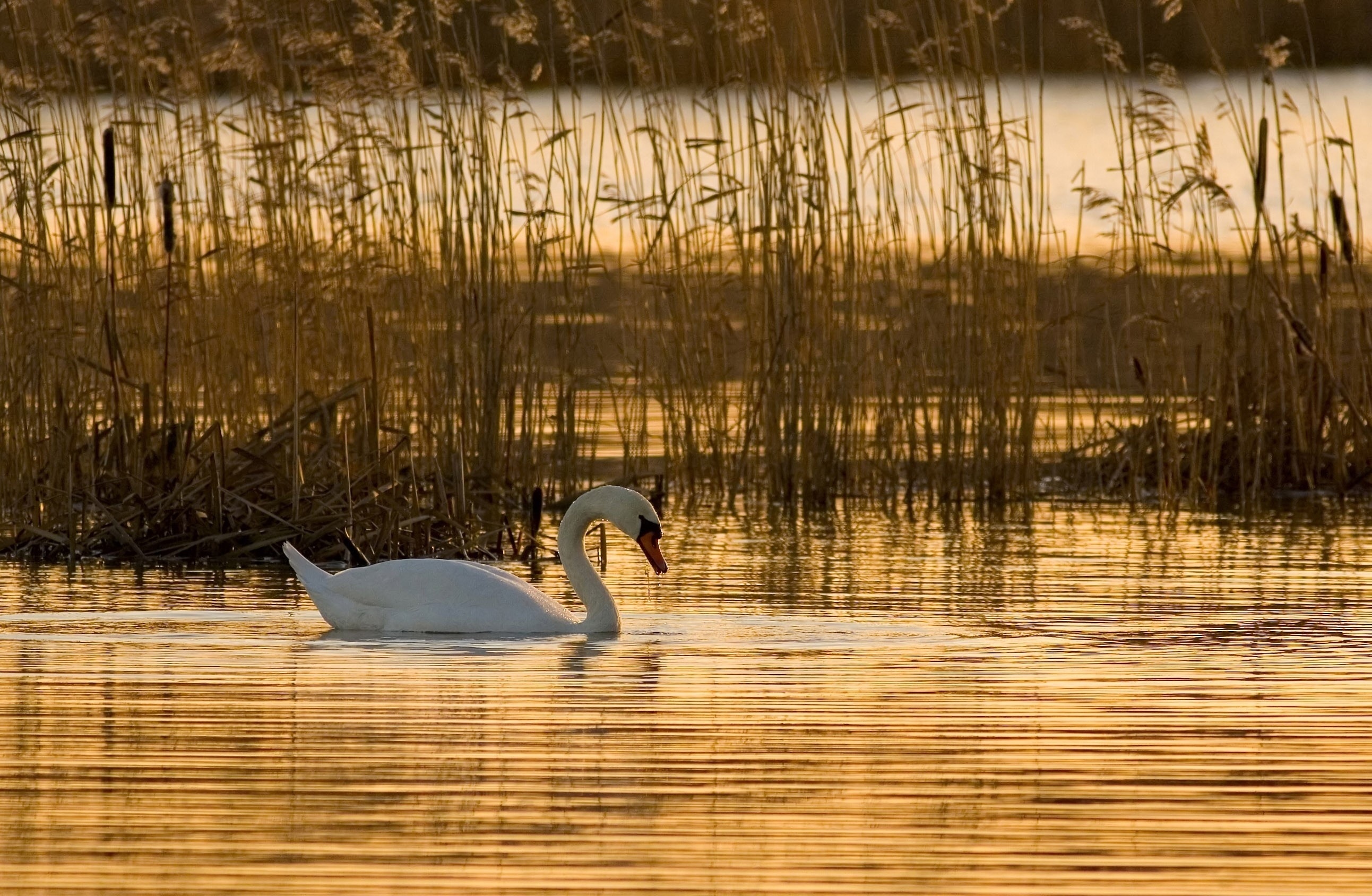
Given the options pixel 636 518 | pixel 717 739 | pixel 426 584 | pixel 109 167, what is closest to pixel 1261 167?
pixel 636 518

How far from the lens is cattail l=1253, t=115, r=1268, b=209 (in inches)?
478

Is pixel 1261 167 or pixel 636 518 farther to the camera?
pixel 1261 167

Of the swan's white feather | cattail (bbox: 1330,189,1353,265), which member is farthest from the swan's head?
cattail (bbox: 1330,189,1353,265)

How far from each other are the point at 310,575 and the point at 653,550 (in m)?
1.09

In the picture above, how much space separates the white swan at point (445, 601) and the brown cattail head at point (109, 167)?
7.19 feet

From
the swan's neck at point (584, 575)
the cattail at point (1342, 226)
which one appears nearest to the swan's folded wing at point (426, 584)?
the swan's neck at point (584, 575)

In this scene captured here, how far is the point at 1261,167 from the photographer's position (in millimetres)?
12219

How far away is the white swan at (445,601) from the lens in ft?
26.6

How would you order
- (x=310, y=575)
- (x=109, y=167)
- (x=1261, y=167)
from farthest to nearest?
(x=1261, y=167) → (x=109, y=167) → (x=310, y=575)

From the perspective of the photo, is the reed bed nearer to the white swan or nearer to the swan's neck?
the swan's neck

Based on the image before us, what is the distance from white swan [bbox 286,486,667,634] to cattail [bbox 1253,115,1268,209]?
504 cm

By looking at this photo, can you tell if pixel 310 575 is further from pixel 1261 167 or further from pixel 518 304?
pixel 1261 167

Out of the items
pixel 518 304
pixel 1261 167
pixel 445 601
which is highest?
pixel 1261 167

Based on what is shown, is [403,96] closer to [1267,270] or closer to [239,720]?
[239,720]
